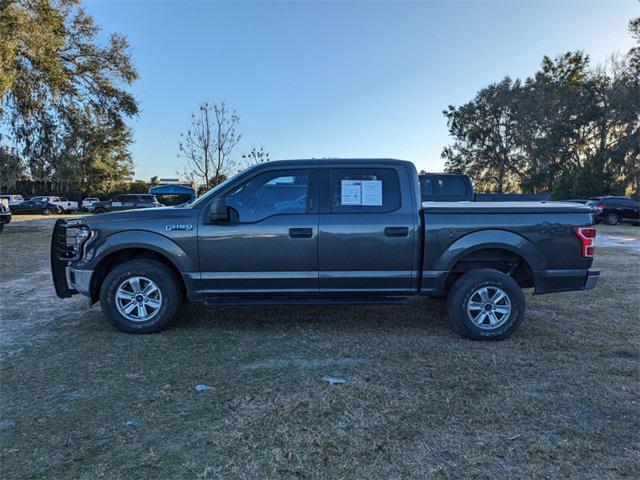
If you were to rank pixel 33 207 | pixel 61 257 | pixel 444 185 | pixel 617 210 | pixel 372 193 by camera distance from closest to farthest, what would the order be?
pixel 372 193, pixel 61 257, pixel 444 185, pixel 617 210, pixel 33 207

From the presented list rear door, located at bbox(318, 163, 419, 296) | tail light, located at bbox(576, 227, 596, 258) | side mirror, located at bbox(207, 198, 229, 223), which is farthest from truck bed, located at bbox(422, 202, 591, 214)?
side mirror, located at bbox(207, 198, 229, 223)

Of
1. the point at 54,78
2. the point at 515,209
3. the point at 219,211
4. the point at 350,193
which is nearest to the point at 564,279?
the point at 515,209

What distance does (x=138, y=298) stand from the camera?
467 centimetres

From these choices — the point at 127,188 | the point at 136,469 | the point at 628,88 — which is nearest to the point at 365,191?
the point at 136,469

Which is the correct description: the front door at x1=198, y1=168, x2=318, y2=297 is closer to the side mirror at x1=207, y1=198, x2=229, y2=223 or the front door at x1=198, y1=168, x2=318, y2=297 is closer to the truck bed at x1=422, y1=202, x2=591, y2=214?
the side mirror at x1=207, y1=198, x2=229, y2=223

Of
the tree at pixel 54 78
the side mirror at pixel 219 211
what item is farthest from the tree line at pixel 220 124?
the side mirror at pixel 219 211

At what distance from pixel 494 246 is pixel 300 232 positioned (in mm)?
2052

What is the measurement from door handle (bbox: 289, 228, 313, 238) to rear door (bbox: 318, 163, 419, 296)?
0.42 ft

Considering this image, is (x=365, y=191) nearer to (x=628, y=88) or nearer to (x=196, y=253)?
(x=196, y=253)

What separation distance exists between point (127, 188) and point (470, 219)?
175ft

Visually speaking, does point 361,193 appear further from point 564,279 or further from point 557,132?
point 557,132

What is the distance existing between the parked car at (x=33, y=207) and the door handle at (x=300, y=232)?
38329mm

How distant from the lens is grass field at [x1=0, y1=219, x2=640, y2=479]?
8.31ft

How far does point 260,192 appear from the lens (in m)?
4.72
